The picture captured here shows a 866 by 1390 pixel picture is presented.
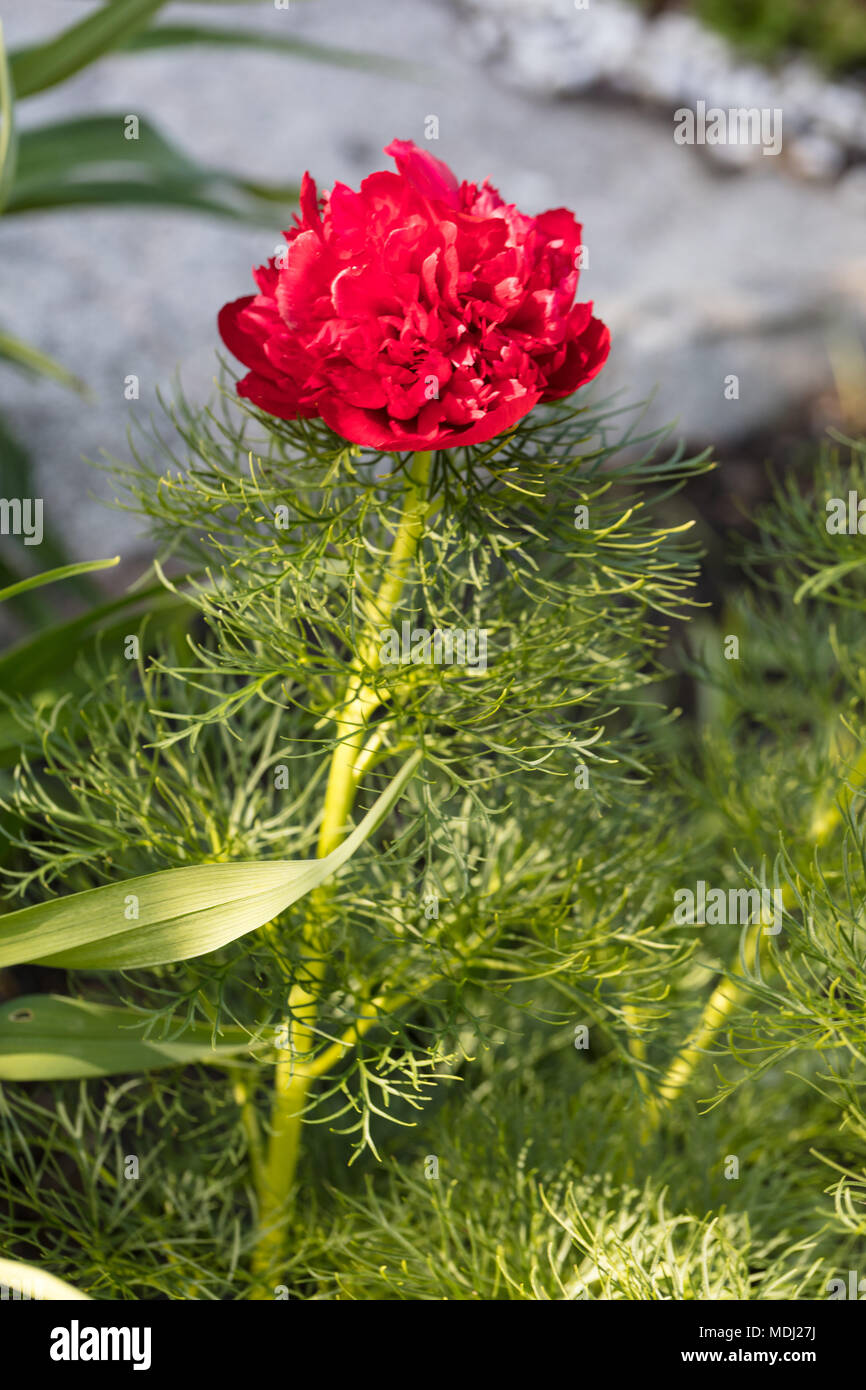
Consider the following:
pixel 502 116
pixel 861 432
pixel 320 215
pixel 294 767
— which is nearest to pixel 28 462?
pixel 294 767

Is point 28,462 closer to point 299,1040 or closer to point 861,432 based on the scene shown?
point 299,1040

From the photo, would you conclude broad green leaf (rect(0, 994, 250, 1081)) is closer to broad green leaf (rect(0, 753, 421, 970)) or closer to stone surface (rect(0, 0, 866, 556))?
broad green leaf (rect(0, 753, 421, 970))

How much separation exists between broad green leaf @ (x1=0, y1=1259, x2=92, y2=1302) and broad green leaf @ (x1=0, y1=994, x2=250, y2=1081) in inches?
3.8

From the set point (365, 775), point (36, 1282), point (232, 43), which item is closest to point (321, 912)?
point (365, 775)

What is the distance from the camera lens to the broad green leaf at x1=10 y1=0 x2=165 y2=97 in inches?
35.0

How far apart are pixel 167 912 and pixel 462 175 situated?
1634 millimetres

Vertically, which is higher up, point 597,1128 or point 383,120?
point 383,120

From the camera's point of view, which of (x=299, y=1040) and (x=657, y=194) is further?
(x=657, y=194)

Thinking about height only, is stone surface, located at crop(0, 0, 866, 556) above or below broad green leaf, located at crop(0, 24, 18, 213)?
above

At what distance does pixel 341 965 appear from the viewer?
0.55 meters

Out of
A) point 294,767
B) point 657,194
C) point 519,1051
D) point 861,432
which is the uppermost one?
point 657,194

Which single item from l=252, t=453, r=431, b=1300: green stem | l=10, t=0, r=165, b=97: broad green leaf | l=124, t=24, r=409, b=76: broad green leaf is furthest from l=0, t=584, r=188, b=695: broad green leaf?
l=124, t=24, r=409, b=76: broad green leaf

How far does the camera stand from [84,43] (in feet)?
2.94
